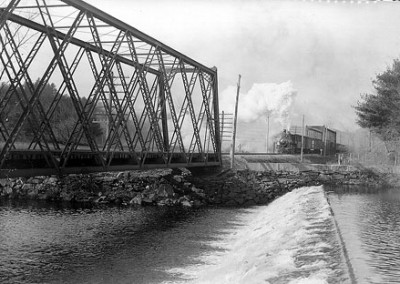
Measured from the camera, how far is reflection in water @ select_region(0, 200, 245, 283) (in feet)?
47.3

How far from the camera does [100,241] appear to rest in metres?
19.5

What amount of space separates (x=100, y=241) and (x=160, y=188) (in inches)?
591

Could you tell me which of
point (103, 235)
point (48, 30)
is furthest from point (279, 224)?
point (48, 30)

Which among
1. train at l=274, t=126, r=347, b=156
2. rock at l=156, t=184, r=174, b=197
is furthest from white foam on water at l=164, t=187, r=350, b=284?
train at l=274, t=126, r=347, b=156

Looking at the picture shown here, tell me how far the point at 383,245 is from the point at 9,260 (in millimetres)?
11956

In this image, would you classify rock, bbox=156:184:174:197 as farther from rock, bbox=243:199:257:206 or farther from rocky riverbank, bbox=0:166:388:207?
rock, bbox=243:199:257:206

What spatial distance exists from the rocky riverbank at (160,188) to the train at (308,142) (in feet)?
55.1

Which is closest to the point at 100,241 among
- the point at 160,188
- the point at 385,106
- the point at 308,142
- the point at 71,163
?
the point at 71,163

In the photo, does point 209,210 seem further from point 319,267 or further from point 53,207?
point 319,267

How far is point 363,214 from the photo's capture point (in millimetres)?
22156

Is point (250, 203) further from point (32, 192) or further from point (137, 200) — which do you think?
point (32, 192)

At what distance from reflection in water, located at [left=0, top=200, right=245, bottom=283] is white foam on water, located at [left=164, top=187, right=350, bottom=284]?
3.29 ft

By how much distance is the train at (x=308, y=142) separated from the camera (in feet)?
197

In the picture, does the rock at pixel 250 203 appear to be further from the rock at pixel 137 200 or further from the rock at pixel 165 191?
the rock at pixel 137 200
